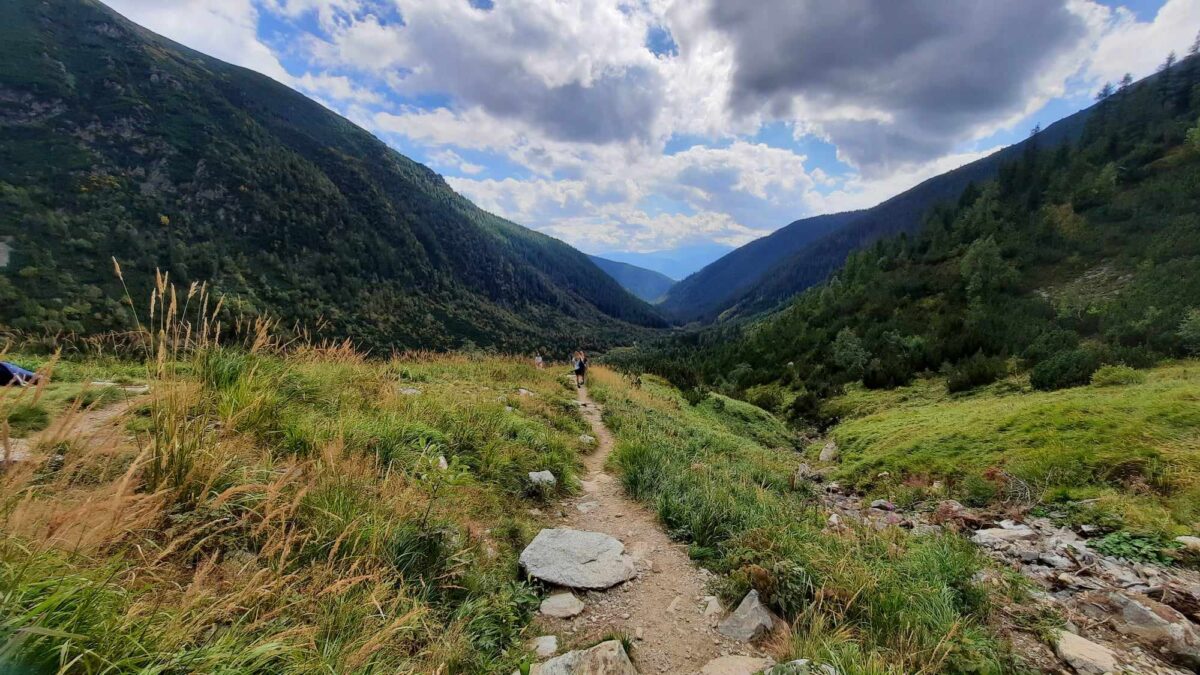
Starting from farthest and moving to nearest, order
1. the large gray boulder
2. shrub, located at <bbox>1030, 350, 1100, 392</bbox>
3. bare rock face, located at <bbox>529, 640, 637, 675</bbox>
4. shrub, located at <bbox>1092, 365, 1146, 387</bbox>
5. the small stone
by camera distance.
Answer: shrub, located at <bbox>1030, 350, 1100, 392</bbox> < shrub, located at <bbox>1092, 365, 1146, 387</bbox> < the small stone < the large gray boulder < bare rock face, located at <bbox>529, 640, 637, 675</bbox>

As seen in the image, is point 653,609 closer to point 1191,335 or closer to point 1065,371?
point 1065,371

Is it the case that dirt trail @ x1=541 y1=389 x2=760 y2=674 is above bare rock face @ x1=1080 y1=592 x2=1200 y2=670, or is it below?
below

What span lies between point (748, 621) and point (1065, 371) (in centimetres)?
1505

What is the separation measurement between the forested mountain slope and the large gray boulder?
14878 millimetres

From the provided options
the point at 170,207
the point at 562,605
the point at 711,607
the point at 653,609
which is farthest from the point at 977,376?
the point at 170,207

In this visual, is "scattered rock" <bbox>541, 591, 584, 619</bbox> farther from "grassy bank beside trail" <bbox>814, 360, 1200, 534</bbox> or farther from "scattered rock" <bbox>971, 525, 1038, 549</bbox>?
"grassy bank beside trail" <bbox>814, 360, 1200, 534</bbox>

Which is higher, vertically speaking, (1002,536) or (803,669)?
(1002,536)

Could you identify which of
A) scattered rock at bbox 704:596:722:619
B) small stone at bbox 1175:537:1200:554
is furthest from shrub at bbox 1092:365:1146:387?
scattered rock at bbox 704:596:722:619

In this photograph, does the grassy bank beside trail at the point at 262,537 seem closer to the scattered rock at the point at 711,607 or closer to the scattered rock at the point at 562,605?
the scattered rock at the point at 562,605

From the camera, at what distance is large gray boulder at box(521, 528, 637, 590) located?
4.05 meters

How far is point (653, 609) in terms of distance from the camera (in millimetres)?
3811

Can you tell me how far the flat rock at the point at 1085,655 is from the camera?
312 centimetres

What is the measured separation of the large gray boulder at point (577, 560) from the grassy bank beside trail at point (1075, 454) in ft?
20.1

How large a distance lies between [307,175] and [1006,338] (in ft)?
594
